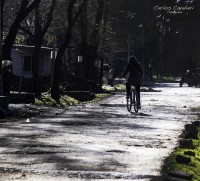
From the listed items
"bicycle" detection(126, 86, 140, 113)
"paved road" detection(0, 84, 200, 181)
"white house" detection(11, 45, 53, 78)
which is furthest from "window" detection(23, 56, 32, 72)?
"paved road" detection(0, 84, 200, 181)

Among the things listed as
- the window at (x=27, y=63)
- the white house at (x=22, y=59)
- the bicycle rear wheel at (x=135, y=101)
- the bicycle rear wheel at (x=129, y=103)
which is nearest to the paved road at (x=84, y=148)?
the bicycle rear wheel at (x=135, y=101)

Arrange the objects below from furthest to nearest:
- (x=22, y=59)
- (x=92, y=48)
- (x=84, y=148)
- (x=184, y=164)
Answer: (x=22, y=59), (x=92, y=48), (x=84, y=148), (x=184, y=164)

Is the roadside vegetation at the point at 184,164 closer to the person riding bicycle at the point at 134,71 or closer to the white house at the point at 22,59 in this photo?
the person riding bicycle at the point at 134,71

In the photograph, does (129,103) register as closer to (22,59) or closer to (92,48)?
(92,48)

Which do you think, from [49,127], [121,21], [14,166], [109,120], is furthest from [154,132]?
[121,21]

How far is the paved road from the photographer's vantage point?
9359mm

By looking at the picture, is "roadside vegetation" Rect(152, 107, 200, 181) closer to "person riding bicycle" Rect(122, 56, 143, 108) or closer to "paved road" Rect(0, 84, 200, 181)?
"paved road" Rect(0, 84, 200, 181)

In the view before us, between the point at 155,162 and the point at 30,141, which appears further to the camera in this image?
the point at 30,141

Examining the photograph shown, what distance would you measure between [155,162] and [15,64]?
42.6 m

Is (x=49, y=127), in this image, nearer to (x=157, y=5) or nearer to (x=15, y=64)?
(x=15, y=64)

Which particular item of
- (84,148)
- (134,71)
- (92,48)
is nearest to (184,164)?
(84,148)

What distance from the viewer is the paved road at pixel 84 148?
9.36 m

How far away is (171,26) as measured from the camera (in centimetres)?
11025

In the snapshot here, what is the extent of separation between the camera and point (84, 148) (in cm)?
1236
